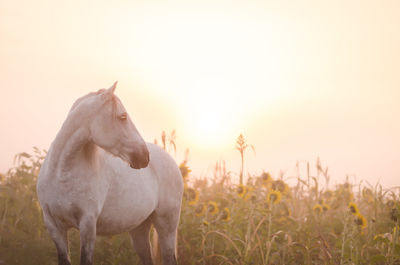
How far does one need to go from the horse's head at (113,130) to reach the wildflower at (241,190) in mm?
2300

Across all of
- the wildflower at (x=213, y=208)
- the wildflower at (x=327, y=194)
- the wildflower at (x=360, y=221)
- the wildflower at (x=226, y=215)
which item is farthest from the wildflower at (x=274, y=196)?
the wildflower at (x=327, y=194)

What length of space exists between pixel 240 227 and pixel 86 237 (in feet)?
8.21

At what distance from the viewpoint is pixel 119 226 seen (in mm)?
3410

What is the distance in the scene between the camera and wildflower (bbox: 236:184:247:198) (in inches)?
190

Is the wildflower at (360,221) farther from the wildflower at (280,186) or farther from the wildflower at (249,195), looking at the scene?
the wildflower at (249,195)

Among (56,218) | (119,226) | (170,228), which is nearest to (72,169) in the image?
(56,218)

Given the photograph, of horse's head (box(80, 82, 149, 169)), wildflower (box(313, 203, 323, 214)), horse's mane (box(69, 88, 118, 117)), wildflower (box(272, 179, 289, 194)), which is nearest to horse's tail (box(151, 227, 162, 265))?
wildflower (box(272, 179, 289, 194))

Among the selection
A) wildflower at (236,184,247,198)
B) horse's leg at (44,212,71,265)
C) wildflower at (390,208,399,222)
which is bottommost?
horse's leg at (44,212,71,265)

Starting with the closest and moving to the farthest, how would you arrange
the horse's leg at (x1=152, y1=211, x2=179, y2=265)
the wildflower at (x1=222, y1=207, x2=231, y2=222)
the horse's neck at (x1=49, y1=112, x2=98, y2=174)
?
the horse's neck at (x1=49, y1=112, x2=98, y2=174) < the horse's leg at (x1=152, y1=211, x2=179, y2=265) < the wildflower at (x1=222, y1=207, x2=231, y2=222)

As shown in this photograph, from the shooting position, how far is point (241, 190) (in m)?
Result: 4.89

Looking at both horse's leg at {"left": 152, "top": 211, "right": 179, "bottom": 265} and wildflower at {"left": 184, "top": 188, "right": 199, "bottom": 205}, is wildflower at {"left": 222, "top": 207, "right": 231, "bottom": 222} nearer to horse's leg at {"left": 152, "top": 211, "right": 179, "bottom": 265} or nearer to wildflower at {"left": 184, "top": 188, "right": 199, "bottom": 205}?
wildflower at {"left": 184, "top": 188, "right": 199, "bottom": 205}

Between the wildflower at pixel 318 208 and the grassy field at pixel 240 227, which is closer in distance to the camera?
the grassy field at pixel 240 227

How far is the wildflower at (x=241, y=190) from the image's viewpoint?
4.82 meters

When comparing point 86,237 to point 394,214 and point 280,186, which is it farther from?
point 394,214
